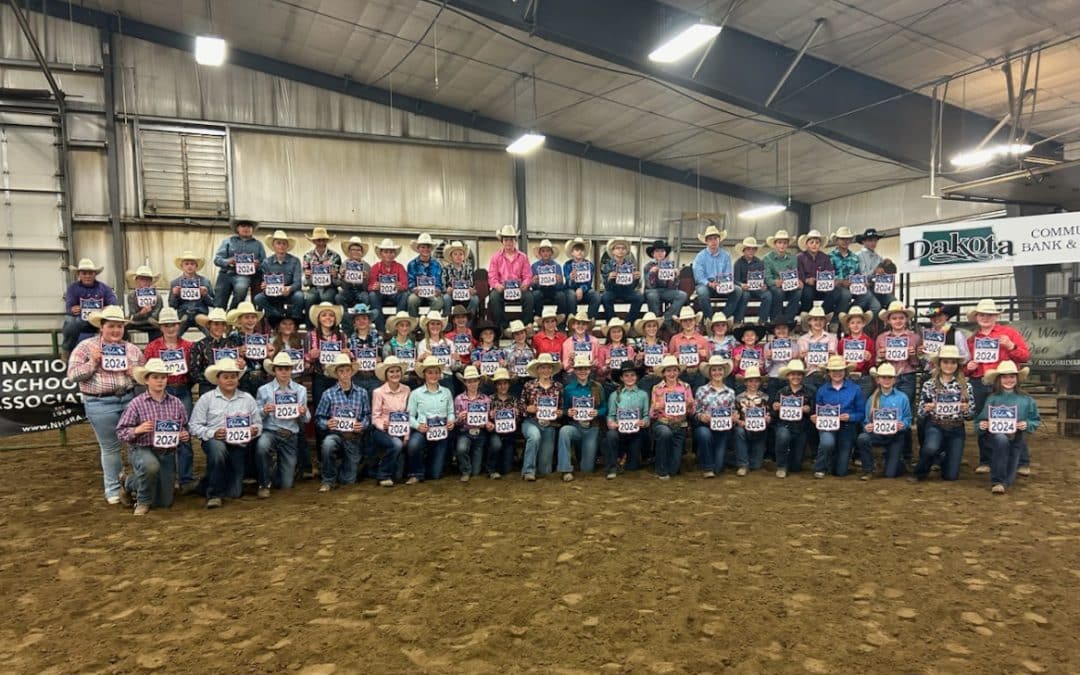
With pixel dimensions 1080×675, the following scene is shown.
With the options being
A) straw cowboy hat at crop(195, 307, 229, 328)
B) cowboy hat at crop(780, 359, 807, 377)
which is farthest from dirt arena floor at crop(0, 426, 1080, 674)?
straw cowboy hat at crop(195, 307, 229, 328)

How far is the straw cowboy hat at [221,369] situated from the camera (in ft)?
19.5

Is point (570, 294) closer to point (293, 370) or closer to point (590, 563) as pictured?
point (293, 370)

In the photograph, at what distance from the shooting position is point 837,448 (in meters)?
6.83

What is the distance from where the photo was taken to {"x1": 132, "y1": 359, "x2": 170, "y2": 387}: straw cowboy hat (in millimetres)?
5590

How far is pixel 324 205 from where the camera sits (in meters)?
15.5

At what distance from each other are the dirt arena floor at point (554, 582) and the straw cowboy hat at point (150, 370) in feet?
4.24

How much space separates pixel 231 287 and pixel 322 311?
1.71m

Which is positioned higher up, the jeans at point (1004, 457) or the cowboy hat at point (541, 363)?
the cowboy hat at point (541, 363)


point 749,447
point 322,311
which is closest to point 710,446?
point 749,447

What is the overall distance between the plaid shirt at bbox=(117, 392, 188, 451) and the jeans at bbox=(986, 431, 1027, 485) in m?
8.20

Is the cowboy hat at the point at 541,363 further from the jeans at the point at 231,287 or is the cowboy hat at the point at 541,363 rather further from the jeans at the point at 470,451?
the jeans at the point at 231,287

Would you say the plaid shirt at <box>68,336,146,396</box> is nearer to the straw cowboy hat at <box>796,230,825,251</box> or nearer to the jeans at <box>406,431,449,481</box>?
the jeans at <box>406,431,449,481</box>

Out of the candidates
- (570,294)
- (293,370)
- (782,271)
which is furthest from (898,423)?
(293,370)

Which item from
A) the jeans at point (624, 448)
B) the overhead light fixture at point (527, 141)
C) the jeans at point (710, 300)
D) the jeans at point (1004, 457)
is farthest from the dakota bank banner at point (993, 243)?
the overhead light fixture at point (527, 141)
